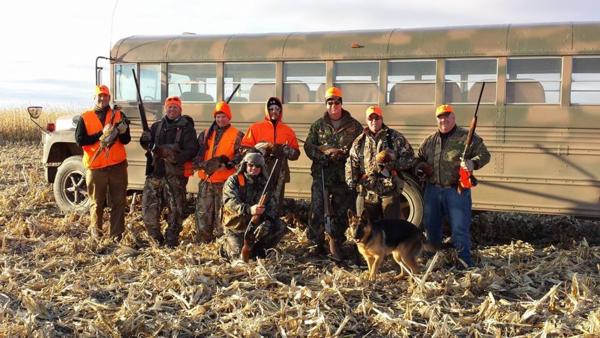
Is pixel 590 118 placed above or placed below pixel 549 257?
above

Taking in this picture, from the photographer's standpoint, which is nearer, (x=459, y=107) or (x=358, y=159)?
(x=358, y=159)

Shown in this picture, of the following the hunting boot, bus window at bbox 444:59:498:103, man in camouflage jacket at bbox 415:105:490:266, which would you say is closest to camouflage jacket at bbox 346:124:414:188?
man in camouflage jacket at bbox 415:105:490:266

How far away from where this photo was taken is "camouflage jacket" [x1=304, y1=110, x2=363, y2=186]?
6.95m

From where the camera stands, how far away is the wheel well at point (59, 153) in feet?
32.1

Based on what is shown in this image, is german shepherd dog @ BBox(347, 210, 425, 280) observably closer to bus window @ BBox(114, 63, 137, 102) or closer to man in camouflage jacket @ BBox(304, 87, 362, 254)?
man in camouflage jacket @ BBox(304, 87, 362, 254)

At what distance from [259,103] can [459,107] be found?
2.69 metres

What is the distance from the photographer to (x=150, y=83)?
360 inches

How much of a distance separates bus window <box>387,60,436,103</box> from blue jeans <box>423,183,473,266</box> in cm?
165

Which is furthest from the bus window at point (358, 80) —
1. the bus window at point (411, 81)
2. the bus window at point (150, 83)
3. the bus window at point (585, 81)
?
the bus window at point (150, 83)

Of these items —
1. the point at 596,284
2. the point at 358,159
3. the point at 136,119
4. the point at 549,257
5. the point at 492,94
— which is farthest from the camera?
the point at 136,119

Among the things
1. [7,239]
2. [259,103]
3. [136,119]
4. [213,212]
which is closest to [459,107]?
[259,103]

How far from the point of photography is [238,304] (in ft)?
17.3

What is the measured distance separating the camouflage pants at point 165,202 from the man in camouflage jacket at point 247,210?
1.00m

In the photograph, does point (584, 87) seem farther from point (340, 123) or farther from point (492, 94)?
point (340, 123)
